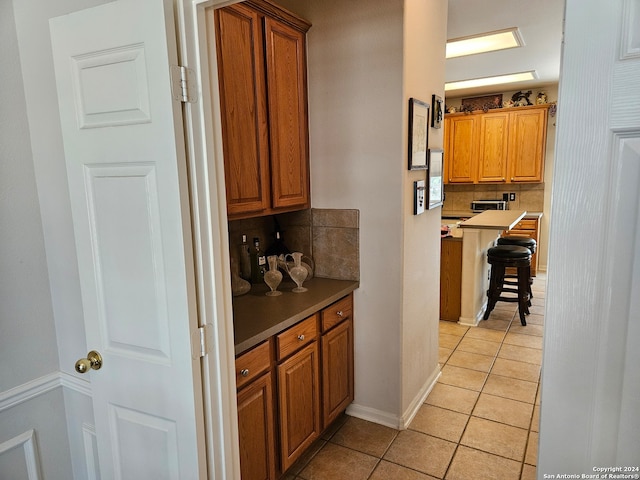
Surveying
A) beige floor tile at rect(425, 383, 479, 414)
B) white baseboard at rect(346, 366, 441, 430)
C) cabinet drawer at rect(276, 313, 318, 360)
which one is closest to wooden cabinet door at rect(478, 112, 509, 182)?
beige floor tile at rect(425, 383, 479, 414)

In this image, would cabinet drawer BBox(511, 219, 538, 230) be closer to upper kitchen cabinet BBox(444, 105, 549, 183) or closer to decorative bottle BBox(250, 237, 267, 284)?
upper kitchen cabinet BBox(444, 105, 549, 183)

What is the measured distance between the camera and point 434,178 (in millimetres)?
2766

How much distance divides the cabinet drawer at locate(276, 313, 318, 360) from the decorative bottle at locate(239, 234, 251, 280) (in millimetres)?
549

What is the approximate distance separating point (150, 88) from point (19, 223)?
2.38 ft

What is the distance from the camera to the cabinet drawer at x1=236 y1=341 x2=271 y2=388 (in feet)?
5.47

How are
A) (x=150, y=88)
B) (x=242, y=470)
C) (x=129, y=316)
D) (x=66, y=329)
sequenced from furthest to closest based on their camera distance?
1. (x=242, y=470)
2. (x=66, y=329)
3. (x=129, y=316)
4. (x=150, y=88)

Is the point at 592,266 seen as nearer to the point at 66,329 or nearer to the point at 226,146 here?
the point at 226,146

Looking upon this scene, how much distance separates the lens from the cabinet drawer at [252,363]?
5.47 ft

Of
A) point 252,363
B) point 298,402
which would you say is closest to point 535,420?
point 298,402

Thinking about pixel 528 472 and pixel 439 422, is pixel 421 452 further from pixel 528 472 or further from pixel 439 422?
pixel 528 472

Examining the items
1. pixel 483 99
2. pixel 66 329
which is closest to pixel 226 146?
pixel 66 329

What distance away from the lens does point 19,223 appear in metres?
1.43

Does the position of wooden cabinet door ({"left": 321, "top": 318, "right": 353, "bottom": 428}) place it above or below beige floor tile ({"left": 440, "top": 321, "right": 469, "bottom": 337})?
above

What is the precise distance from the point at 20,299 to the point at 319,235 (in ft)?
5.10
